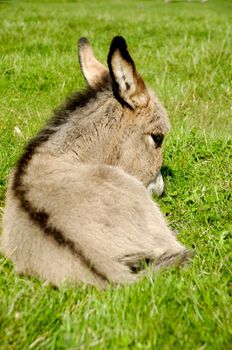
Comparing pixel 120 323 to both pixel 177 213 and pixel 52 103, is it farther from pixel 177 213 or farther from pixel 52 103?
pixel 52 103

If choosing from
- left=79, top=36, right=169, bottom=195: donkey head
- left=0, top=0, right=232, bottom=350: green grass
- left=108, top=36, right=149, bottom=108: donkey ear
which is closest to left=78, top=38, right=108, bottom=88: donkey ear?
left=79, top=36, right=169, bottom=195: donkey head

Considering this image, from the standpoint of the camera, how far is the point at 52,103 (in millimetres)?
9164

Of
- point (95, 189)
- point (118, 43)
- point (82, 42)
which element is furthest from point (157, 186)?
point (82, 42)

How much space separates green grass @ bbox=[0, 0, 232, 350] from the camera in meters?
3.50

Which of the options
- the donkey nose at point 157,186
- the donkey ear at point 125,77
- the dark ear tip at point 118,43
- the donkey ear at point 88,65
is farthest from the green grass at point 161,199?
the dark ear tip at point 118,43

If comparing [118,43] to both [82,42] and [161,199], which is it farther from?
[161,199]

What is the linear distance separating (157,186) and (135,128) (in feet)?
2.21

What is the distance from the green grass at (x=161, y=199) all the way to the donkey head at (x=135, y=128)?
50 cm

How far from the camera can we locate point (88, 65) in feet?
21.3

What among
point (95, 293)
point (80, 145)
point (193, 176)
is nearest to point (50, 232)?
point (95, 293)

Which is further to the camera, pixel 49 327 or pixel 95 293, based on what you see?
pixel 95 293

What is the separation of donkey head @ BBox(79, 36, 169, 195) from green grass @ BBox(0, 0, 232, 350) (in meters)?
0.50

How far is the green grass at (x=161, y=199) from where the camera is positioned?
3.50m

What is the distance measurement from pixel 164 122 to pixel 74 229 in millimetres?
2300
